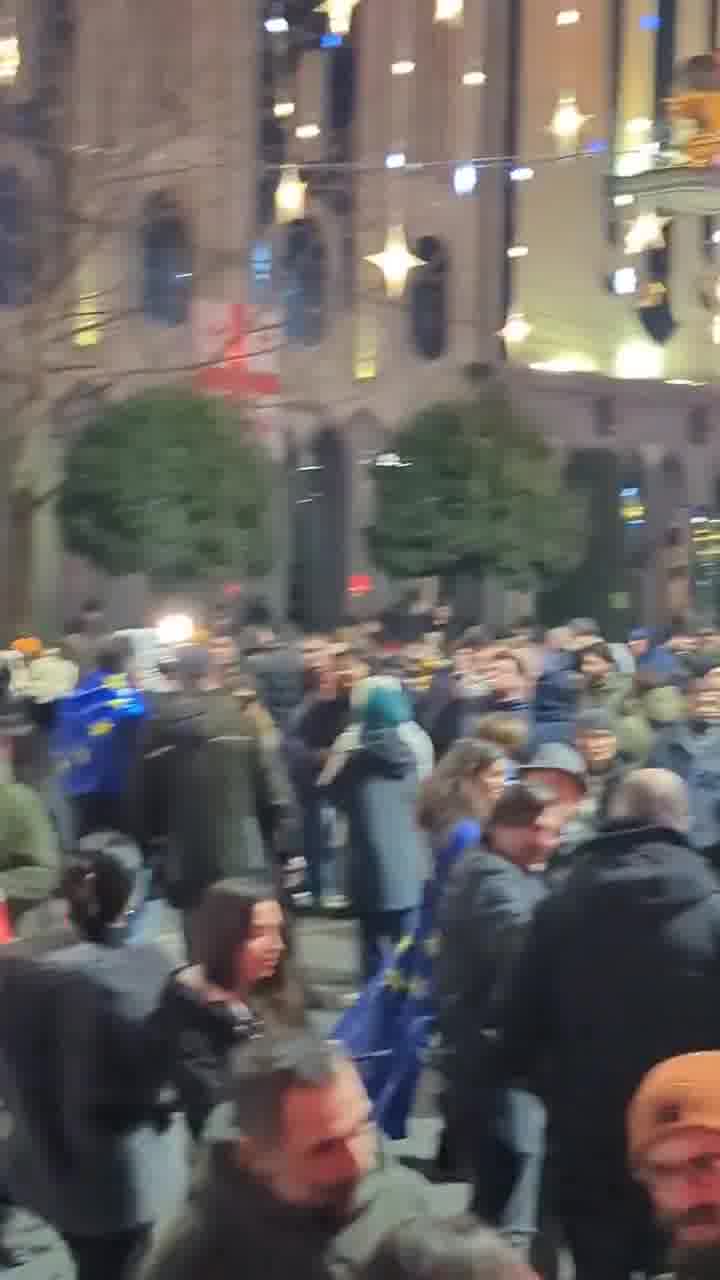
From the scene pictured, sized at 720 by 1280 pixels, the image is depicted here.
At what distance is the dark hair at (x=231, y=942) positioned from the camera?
A: 4352mm

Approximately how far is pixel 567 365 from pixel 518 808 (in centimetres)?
2996

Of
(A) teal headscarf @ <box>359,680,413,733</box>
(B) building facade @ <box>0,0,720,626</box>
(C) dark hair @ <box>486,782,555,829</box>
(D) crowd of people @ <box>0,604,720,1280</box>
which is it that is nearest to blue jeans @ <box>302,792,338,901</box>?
(D) crowd of people @ <box>0,604,720,1280</box>

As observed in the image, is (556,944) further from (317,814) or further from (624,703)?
(317,814)

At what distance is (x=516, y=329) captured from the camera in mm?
31812

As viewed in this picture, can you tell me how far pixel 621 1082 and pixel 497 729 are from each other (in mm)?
3203

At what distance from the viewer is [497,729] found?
24.2 feet

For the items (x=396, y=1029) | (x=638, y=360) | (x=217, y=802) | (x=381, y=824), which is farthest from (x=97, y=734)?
(x=638, y=360)

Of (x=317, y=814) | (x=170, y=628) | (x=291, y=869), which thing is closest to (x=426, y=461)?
(x=170, y=628)

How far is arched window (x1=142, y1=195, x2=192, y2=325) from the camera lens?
29.6 m

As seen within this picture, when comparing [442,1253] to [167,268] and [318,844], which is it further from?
[167,268]

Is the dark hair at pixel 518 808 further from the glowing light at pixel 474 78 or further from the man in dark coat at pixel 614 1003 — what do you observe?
the glowing light at pixel 474 78

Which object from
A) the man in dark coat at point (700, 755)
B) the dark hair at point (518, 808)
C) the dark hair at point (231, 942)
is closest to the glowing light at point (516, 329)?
the man in dark coat at point (700, 755)

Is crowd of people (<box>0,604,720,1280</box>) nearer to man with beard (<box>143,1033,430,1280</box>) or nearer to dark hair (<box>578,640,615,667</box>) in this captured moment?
man with beard (<box>143,1033,430,1280</box>)

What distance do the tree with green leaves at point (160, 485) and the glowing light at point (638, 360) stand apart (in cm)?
1191
